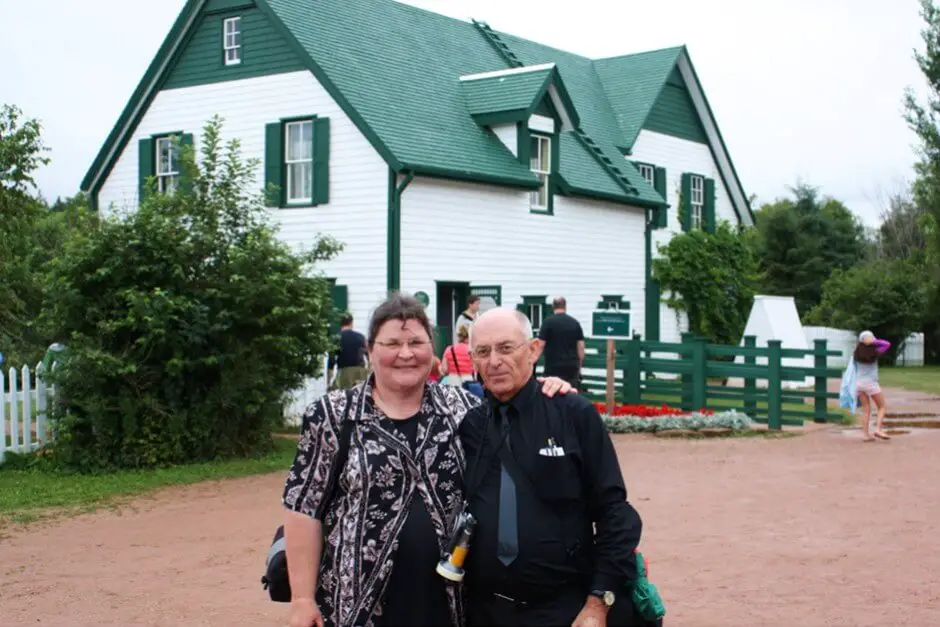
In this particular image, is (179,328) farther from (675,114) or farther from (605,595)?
(675,114)

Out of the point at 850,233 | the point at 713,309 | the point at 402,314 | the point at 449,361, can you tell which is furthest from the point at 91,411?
the point at 850,233

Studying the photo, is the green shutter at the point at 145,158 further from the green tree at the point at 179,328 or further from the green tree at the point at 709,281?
the green tree at the point at 709,281

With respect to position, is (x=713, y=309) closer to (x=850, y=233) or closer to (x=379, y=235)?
(x=379, y=235)

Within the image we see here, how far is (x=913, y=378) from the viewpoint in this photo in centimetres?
A: 3253

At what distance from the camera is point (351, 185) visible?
20047 millimetres

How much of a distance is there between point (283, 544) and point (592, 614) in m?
1.14

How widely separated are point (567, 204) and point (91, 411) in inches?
527

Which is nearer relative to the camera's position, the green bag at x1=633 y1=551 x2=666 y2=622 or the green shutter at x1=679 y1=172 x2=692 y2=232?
the green bag at x1=633 y1=551 x2=666 y2=622

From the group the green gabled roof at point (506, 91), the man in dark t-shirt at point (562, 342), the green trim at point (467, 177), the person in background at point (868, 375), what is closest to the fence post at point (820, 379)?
the person in background at point (868, 375)

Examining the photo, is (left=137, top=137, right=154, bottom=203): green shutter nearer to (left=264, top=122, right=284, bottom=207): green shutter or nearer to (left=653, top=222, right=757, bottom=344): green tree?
(left=264, top=122, right=284, bottom=207): green shutter

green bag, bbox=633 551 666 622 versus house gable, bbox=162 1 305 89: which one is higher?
house gable, bbox=162 1 305 89

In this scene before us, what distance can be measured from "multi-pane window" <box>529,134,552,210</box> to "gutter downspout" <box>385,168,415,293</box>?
440cm

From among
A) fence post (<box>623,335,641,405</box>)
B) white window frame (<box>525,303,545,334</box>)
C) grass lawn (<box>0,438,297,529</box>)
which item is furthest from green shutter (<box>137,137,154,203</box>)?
grass lawn (<box>0,438,297,529</box>)

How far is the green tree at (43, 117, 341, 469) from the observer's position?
505 inches
